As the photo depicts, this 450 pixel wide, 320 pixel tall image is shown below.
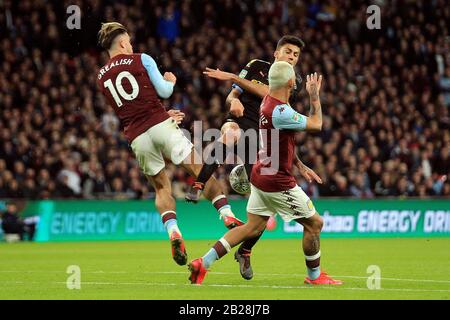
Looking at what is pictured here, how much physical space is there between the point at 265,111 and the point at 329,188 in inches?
561

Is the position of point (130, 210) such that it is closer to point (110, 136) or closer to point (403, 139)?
point (110, 136)

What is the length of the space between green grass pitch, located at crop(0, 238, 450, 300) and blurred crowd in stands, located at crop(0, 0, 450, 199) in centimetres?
304

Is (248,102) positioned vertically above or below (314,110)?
below

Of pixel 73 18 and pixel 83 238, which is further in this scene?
pixel 73 18

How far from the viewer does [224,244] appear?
10797mm

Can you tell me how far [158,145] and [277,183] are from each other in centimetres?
166

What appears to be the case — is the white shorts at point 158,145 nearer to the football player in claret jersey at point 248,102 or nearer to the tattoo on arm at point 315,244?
the football player in claret jersey at point 248,102

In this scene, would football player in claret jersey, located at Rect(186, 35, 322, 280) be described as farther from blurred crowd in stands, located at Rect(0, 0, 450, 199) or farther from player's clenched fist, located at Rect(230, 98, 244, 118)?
blurred crowd in stands, located at Rect(0, 0, 450, 199)

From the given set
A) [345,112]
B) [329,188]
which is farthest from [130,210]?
[345,112]

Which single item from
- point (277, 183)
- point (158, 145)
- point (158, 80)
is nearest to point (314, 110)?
point (277, 183)

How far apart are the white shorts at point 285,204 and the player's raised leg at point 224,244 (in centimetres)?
11

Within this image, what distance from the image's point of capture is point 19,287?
36.4 feet

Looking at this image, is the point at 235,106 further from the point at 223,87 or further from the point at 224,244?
the point at 223,87

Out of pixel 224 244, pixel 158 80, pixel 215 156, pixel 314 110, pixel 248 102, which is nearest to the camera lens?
pixel 314 110
